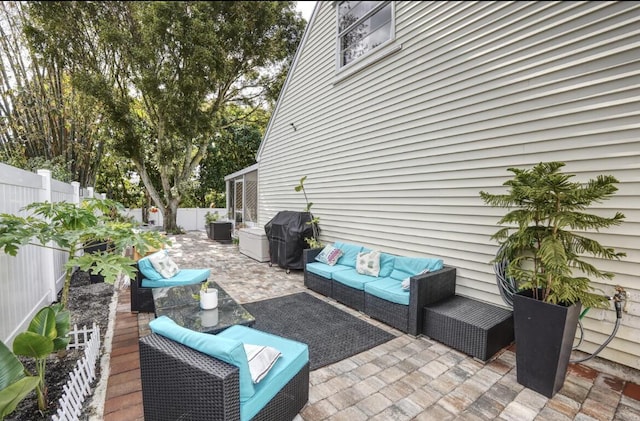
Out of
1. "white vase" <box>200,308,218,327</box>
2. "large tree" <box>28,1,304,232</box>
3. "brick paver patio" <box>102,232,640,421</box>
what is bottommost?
"brick paver patio" <box>102,232,640,421</box>

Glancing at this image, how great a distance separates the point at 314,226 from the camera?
6.24 m

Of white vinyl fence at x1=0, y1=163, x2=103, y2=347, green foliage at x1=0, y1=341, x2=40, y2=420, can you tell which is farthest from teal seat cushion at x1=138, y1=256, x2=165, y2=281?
green foliage at x1=0, y1=341, x2=40, y2=420

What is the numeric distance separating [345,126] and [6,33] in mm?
4841

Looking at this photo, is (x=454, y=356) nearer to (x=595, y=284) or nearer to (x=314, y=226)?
(x=595, y=284)

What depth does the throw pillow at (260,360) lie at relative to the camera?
67.1 inches

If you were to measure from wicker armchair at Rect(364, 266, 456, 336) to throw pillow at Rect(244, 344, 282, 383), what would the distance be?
1868 millimetres

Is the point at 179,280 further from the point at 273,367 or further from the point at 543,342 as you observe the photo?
the point at 543,342

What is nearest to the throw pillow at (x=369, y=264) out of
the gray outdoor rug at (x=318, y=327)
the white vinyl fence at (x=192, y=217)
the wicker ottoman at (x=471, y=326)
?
the gray outdoor rug at (x=318, y=327)

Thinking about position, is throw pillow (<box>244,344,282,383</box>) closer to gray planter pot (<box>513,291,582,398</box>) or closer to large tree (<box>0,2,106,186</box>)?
large tree (<box>0,2,106,186</box>)

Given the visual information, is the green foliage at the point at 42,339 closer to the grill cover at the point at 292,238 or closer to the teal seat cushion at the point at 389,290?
the teal seat cushion at the point at 389,290

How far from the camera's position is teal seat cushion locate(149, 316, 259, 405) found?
4.92ft

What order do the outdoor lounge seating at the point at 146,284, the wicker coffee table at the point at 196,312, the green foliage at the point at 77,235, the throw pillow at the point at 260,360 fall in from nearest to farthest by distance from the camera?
1. the throw pillow at the point at 260,360
2. the green foliage at the point at 77,235
3. the wicker coffee table at the point at 196,312
4. the outdoor lounge seating at the point at 146,284

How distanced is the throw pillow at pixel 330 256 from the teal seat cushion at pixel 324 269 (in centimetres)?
7

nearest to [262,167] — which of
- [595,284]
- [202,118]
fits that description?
[202,118]
